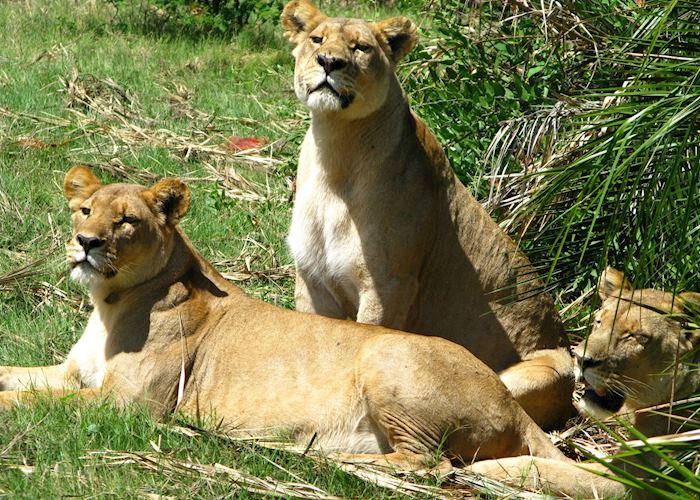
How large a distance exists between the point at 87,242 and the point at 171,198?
55cm

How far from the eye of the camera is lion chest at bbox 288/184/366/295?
604cm

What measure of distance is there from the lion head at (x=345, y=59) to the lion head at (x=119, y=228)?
864 millimetres

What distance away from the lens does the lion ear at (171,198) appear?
5.73m

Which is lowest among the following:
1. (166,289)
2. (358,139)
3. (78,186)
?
(166,289)

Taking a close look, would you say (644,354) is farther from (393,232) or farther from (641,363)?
(393,232)

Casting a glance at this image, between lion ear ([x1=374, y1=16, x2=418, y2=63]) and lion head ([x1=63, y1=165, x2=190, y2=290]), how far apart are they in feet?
4.60

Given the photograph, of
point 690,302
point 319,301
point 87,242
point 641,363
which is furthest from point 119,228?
point 690,302

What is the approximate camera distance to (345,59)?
588 cm

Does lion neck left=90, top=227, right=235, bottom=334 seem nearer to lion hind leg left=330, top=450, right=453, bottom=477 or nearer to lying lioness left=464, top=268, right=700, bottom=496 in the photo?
lion hind leg left=330, top=450, right=453, bottom=477

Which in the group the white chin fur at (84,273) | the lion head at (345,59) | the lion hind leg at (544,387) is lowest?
the lion hind leg at (544,387)

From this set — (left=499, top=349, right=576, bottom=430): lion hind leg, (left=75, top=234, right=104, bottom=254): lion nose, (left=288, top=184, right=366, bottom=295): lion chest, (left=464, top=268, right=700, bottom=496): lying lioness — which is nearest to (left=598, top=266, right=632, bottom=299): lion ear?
(left=464, top=268, right=700, bottom=496): lying lioness

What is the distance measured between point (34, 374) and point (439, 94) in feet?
11.3

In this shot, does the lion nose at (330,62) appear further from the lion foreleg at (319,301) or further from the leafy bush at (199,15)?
the leafy bush at (199,15)

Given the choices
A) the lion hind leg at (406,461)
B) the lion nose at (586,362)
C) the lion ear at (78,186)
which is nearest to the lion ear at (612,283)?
the lion nose at (586,362)
